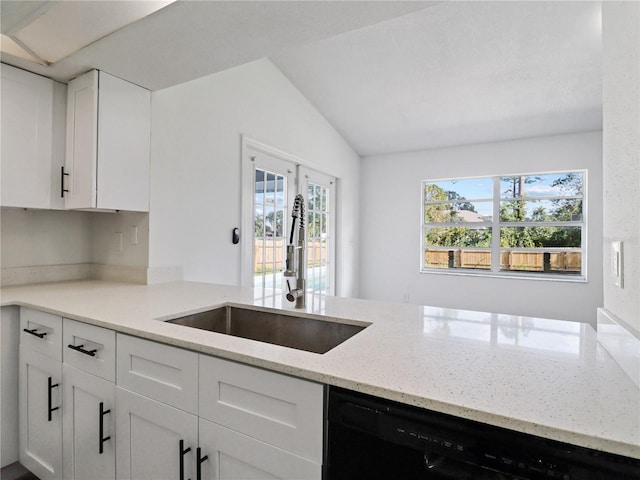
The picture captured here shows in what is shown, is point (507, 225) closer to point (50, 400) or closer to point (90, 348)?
point (90, 348)

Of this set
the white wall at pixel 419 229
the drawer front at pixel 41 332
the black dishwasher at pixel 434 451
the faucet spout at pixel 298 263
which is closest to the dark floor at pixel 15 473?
the drawer front at pixel 41 332

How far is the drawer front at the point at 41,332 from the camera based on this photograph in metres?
1.43

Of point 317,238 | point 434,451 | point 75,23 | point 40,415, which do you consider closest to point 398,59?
point 317,238

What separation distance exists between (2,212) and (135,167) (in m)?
0.80

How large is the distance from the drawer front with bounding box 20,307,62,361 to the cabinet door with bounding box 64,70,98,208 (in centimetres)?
62

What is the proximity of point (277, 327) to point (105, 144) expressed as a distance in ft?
4.69

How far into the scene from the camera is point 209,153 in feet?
8.49

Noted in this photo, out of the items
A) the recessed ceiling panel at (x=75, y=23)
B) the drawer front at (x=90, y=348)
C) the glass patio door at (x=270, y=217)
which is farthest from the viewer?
the glass patio door at (x=270, y=217)

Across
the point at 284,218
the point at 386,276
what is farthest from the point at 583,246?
the point at 284,218

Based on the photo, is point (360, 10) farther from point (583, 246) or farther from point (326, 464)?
point (583, 246)

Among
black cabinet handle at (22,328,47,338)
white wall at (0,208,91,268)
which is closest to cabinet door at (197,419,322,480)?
black cabinet handle at (22,328,47,338)

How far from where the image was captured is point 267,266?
323cm

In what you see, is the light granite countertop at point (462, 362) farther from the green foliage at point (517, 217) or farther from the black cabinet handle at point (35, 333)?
the green foliage at point (517, 217)

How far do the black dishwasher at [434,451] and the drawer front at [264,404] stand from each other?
0.05 meters
